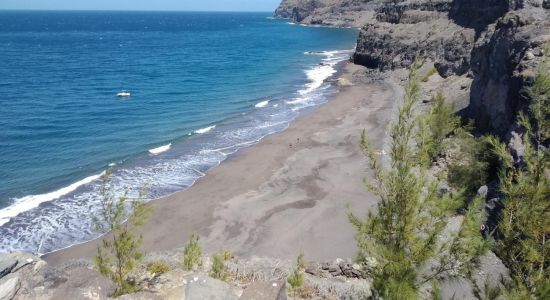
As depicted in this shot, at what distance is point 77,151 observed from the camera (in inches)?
1590

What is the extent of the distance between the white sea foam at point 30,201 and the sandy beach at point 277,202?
642cm

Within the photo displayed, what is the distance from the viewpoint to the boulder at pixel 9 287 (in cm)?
1463

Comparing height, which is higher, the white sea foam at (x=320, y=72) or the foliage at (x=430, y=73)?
the foliage at (x=430, y=73)

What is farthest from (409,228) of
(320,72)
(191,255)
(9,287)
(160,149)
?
(320,72)

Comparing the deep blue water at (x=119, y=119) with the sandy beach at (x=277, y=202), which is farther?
the deep blue water at (x=119, y=119)

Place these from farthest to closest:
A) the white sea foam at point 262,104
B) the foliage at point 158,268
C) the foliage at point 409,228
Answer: the white sea foam at point 262,104 < the foliage at point 158,268 < the foliage at point 409,228

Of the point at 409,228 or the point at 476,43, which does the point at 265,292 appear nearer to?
the point at 409,228

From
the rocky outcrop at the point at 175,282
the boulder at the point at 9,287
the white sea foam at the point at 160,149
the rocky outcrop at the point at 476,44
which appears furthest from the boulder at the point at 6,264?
the white sea foam at the point at 160,149

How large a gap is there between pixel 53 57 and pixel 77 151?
64785mm

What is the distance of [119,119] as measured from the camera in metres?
50.6

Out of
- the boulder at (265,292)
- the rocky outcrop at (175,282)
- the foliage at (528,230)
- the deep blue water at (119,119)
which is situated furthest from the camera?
the deep blue water at (119,119)

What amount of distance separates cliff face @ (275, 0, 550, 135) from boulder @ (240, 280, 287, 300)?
19738 mm

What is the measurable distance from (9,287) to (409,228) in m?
13.2

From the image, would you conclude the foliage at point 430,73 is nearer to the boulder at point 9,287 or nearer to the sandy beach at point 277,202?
the sandy beach at point 277,202
